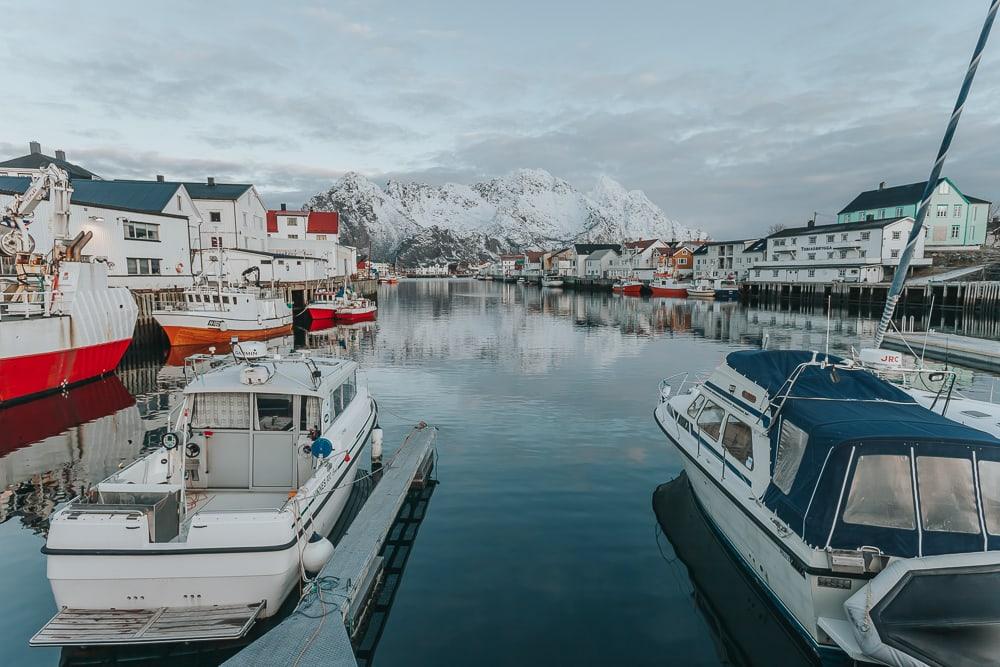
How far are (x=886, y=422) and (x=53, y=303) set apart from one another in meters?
27.2

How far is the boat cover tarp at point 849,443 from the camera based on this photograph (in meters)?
6.88

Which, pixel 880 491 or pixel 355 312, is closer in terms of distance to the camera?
pixel 880 491

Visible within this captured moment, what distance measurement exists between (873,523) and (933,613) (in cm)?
113

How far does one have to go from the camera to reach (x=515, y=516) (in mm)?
11820

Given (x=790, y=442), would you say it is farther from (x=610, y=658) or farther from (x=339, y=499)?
(x=339, y=499)

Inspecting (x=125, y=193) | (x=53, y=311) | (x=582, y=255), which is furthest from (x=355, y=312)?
(x=582, y=255)

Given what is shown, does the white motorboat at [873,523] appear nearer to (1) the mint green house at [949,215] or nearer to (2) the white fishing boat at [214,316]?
(2) the white fishing boat at [214,316]

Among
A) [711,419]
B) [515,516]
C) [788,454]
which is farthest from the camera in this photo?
[711,419]

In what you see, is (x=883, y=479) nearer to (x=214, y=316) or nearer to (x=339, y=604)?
(x=339, y=604)

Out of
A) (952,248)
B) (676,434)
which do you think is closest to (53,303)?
(676,434)

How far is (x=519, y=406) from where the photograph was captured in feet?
69.1

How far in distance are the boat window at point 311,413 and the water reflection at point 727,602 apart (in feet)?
23.4

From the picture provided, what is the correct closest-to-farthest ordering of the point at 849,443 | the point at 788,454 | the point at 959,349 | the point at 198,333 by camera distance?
the point at 849,443 → the point at 788,454 → the point at 959,349 → the point at 198,333

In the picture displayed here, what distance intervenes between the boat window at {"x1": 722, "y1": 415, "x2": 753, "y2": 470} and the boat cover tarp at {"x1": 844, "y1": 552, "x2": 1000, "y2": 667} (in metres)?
3.14
